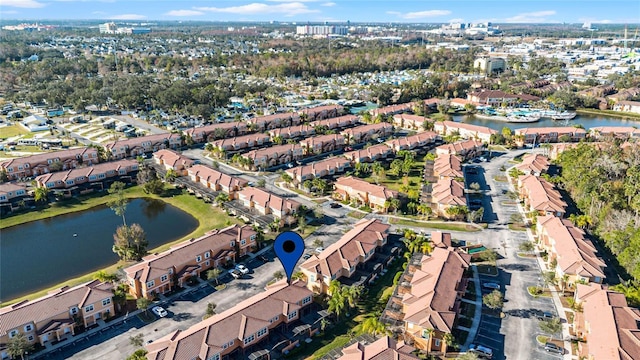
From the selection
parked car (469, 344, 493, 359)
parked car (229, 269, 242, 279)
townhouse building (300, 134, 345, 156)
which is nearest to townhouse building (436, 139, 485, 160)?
townhouse building (300, 134, 345, 156)

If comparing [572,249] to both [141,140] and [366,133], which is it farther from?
[141,140]

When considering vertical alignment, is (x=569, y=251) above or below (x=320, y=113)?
below

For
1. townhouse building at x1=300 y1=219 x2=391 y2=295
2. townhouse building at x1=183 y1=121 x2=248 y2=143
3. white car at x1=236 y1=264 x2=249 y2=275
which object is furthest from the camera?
townhouse building at x1=183 y1=121 x2=248 y2=143

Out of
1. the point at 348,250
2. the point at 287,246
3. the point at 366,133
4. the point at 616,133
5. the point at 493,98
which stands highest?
the point at 287,246

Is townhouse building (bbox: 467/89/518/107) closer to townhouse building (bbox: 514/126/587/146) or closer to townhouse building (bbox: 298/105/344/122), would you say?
townhouse building (bbox: 514/126/587/146)

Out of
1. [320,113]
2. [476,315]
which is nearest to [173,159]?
[320,113]

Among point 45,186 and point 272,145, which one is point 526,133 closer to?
point 272,145

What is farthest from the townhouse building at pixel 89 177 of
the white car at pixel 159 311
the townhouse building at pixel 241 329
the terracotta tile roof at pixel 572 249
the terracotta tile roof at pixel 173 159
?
the terracotta tile roof at pixel 572 249
